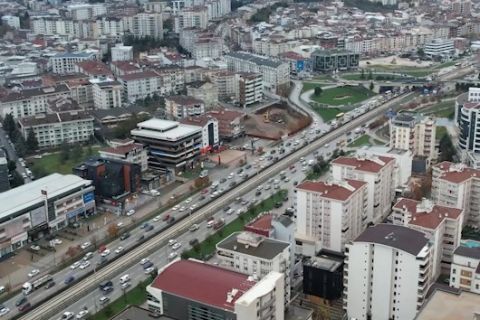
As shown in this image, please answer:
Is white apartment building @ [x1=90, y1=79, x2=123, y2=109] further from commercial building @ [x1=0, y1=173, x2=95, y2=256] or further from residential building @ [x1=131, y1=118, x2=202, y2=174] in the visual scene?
commercial building @ [x1=0, y1=173, x2=95, y2=256]

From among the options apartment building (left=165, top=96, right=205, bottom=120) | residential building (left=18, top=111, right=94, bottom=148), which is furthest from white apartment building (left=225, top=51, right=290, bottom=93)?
residential building (left=18, top=111, right=94, bottom=148)

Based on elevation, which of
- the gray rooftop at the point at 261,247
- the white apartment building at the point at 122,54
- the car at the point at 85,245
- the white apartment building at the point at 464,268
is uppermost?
the white apartment building at the point at 122,54

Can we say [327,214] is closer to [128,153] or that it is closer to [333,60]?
[128,153]

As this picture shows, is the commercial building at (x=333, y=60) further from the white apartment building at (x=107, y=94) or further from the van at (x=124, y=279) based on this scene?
the van at (x=124, y=279)

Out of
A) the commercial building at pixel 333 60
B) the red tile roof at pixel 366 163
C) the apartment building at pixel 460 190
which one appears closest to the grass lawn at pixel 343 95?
the commercial building at pixel 333 60

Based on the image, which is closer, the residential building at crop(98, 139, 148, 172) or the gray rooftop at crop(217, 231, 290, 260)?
the gray rooftop at crop(217, 231, 290, 260)

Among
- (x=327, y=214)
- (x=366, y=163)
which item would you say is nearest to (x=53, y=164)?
(x=366, y=163)
